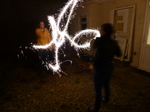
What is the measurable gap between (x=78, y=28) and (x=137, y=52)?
4551 mm

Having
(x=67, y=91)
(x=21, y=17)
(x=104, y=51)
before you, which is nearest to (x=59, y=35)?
(x=67, y=91)

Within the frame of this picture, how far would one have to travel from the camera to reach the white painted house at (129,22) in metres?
5.14

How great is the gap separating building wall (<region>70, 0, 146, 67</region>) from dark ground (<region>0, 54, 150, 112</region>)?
1.01 metres

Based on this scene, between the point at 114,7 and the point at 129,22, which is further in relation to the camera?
the point at 114,7

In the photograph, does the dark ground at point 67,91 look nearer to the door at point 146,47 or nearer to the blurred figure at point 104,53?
the door at point 146,47

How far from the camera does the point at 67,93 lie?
3.83m

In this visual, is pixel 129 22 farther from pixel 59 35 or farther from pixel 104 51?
pixel 104 51

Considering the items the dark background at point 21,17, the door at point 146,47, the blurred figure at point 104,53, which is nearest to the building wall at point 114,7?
the door at point 146,47

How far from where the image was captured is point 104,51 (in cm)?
240

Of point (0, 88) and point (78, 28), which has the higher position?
point (78, 28)

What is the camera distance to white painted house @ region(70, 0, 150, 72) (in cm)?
514

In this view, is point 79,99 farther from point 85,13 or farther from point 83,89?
point 85,13

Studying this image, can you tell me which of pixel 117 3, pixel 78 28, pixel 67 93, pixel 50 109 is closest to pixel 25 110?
pixel 50 109

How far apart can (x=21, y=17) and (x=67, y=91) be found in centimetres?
855
